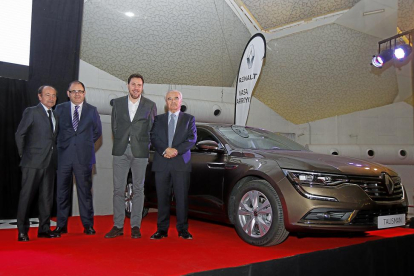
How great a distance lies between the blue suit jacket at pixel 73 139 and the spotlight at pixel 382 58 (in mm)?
6212

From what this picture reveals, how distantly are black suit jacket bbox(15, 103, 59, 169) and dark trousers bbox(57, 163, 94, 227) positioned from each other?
225 millimetres

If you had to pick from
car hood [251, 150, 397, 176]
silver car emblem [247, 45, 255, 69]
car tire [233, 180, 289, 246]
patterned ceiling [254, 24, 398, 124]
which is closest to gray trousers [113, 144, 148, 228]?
car tire [233, 180, 289, 246]

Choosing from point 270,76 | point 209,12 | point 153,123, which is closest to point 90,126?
point 153,123

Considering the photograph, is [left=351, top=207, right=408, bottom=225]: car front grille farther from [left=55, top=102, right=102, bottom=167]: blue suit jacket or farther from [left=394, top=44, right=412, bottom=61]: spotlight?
[left=394, top=44, right=412, bottom=61]: spotlight

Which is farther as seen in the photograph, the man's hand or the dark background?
the dark background

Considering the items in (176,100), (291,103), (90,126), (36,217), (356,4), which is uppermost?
(356,4)

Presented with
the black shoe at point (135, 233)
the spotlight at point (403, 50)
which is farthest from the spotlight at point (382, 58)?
the black shoe at point (135, 233)

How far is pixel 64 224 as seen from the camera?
420 cm

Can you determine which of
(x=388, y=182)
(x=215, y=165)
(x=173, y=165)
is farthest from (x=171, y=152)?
(x=388, y=182)

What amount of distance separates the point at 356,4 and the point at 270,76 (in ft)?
7.30

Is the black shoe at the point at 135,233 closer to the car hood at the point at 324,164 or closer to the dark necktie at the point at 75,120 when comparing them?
the dark necktie at the point at 75,120

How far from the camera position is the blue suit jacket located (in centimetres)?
412

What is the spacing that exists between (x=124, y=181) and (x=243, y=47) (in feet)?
15.9

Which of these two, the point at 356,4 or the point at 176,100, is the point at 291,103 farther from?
the point at 176,100
